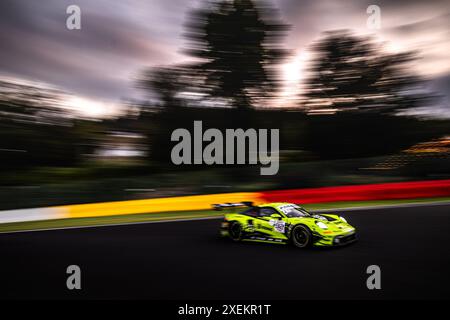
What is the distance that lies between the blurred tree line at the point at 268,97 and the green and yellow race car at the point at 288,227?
1494 cm

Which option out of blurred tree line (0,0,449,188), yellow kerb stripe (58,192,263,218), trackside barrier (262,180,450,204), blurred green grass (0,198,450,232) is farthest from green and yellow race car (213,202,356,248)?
blurred tree line (0,0,449,188)

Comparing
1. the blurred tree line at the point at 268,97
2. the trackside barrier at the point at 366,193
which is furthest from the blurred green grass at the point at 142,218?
the blurred tree line at the point at 268,97

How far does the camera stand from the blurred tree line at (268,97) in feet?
77.2

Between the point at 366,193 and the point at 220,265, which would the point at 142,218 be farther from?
the point at 366,193

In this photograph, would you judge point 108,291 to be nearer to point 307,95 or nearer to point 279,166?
point 279,166

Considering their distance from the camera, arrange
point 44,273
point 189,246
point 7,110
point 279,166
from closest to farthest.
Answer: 1. point 44,273
2. point 189,246
3. point 279,166
4. point 7,110

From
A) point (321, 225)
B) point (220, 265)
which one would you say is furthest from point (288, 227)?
point (220, 265)

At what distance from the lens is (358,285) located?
18.8ft

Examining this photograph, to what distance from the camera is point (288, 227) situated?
323 inches

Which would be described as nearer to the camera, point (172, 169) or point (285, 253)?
point (285, 253)

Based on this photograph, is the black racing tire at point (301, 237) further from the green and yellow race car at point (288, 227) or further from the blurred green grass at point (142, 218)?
the blurred green grass at point (142, 218)
